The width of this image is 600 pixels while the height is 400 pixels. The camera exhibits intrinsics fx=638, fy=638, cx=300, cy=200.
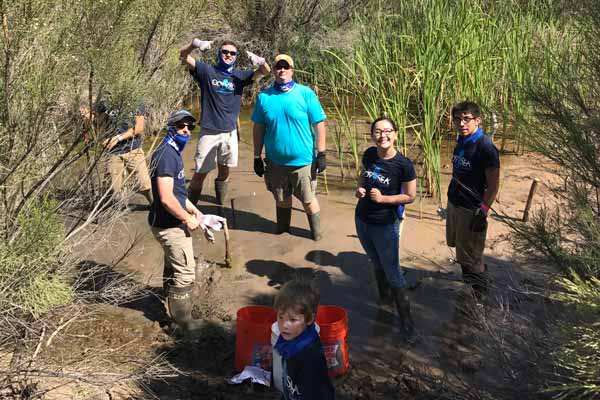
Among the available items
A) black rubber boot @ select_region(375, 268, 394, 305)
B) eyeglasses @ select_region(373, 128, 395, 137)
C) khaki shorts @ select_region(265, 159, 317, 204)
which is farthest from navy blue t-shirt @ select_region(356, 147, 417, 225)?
khaki shorts @ select_region(265, 159, 317, 204)

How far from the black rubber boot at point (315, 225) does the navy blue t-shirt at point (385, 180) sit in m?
1.48

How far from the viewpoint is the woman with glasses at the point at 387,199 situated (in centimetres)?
418

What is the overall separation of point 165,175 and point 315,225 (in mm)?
1947

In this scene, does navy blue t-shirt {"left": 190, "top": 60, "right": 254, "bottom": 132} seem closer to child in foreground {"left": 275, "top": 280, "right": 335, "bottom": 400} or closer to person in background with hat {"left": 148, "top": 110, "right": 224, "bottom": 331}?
person in background with hat {"left": 148, "top": 110, "right": 224, "bottom": 331}

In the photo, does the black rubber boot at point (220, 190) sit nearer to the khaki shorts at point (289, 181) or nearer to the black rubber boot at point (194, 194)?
the black rubber boot at point (194, 194)

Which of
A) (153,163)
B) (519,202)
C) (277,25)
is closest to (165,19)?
(153,163)

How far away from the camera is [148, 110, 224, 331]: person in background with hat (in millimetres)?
4199

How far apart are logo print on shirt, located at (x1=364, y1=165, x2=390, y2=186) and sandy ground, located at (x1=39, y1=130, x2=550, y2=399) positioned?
0.93 meters

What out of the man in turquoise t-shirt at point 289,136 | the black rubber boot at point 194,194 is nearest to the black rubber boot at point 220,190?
the black rubber boot at point 194,194

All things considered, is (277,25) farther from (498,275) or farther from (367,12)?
(498,275)

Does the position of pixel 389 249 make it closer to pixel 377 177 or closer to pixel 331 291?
pixel 377 177

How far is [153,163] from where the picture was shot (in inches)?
169

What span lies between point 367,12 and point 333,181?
518 centimetres

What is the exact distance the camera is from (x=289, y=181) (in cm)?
572
